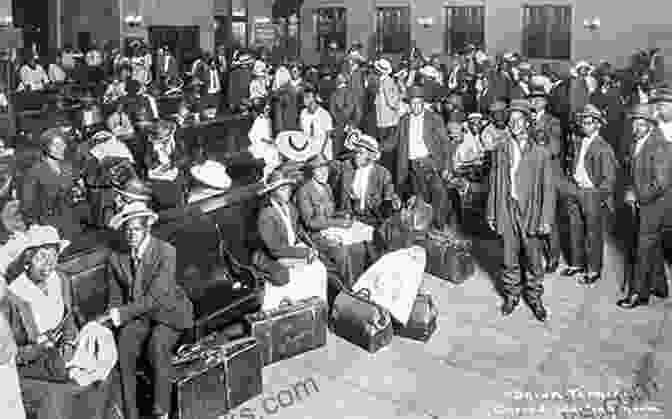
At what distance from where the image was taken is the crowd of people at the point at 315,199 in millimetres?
3730

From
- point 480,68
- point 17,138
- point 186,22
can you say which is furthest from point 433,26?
point 17,138

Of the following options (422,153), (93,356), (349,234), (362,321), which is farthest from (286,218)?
(422,153)

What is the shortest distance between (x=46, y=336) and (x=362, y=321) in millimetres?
2463

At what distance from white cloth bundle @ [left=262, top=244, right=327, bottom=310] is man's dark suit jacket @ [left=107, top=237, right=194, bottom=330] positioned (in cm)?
110

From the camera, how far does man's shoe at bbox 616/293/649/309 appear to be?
608cm

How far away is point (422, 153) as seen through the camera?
765cm

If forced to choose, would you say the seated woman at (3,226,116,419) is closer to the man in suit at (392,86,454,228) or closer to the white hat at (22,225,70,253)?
the white hat at (22,225,70,253)

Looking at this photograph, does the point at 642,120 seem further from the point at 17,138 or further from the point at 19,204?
the point at 17,138

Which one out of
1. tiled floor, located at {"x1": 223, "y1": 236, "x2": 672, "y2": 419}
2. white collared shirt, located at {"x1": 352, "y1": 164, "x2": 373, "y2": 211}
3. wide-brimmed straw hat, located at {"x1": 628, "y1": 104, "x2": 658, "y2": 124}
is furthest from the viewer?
white collared shirt, located at {"x1": 352, "y1": 164, "x2": 373, "y2": 211}

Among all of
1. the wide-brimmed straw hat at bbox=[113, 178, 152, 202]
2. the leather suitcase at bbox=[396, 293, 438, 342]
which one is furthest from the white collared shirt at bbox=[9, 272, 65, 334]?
the leather suitcase at bbox=[396, 293, 438, 342]

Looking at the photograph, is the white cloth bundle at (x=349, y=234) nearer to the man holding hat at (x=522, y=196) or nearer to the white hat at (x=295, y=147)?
the man holding hat at (x=522, y=196)

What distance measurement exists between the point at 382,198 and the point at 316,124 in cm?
265

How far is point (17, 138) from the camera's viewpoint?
386 inches

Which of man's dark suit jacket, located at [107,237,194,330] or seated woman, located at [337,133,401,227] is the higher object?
seated woman, located at [337,133,401,227]
